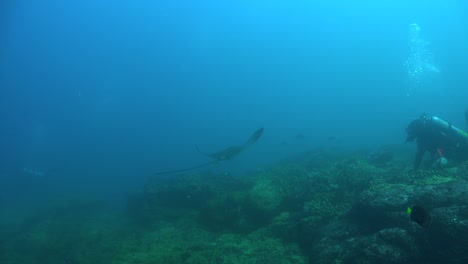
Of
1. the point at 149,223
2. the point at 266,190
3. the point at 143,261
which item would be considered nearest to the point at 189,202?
the point at 149,223

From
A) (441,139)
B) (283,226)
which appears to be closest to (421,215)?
(283,226)

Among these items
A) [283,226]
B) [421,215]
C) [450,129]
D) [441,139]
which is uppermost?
[450,129]

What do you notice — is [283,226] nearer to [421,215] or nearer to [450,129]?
[421,215]

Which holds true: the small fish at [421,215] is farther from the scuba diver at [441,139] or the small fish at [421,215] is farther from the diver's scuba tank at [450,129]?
the diver's scuba tank at [450,129]

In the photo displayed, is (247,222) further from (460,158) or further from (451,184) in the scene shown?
(460,158)

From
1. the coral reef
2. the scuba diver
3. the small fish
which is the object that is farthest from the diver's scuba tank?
the small fish

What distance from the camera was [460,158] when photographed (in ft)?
42.0

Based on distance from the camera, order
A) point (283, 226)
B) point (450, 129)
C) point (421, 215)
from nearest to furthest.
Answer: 1. point (421, 215)
2. point (283, 226)
3. point (450, 129)

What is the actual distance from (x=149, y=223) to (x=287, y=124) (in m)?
101

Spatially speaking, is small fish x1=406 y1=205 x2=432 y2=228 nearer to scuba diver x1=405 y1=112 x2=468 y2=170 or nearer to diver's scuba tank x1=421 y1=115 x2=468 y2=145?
scuba diver x1=405 y1=112 x2=468 y2=170

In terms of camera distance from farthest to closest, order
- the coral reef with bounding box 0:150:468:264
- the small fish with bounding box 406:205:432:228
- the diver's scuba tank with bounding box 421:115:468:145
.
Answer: the diver's scuba tank with bounding box 421:115:468:145
the coral reef with bounding box 0:150:468:264
the small fish with bounding box 406:205:432:228

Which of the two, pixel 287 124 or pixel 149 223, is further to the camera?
pixel 287 124

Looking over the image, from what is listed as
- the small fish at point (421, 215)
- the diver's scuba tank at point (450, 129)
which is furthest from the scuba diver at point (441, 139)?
the small fish at point (421, 215)

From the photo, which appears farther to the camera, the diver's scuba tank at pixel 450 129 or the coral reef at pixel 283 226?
the diver's scuba tank at pixel 450 129
